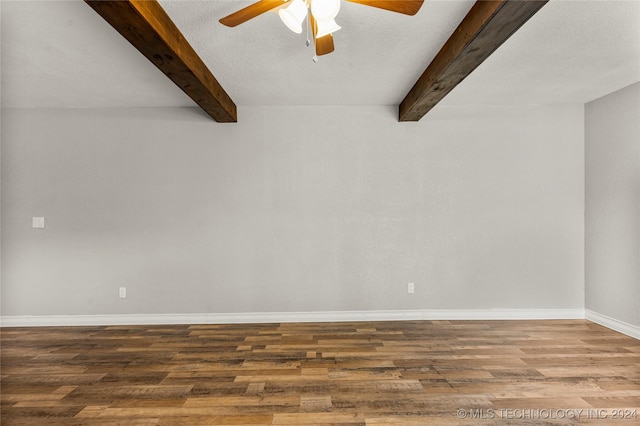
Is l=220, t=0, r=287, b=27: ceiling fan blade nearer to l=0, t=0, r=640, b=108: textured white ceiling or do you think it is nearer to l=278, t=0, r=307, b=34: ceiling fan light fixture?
l=278, t=0, r=307, b=34: ceiling fan light fixture

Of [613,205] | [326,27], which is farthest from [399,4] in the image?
[613,205]

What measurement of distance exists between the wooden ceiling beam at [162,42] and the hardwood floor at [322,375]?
2.20 meters

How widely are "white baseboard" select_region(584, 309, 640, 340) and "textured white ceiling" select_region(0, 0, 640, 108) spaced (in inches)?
89.9

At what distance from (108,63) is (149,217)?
5.64 ft

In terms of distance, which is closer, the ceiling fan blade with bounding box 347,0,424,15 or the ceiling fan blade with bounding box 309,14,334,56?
the ceiling fan blade with bounding box 347,0,424,15

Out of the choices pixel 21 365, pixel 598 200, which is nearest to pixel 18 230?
pixel 21 365

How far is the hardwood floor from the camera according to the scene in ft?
7.38

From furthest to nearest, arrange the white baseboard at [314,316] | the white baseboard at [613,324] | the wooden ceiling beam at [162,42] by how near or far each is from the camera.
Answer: the white baseboard at [314,316], the white baseboard at [613,324], the wooden ceiling beam at [162,42]

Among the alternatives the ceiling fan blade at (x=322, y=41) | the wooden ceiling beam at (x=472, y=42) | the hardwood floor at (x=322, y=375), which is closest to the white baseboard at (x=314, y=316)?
the hardwood floor at (x=322, y=375)

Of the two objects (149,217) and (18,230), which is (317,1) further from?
(18,230)

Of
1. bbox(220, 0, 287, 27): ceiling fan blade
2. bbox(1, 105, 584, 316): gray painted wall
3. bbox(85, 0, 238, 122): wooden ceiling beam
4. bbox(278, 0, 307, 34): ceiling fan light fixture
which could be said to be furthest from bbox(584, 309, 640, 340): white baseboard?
bbox(85, 0, 238, 122): wooden ceiling beam

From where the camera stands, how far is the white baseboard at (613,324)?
3589 millimetres

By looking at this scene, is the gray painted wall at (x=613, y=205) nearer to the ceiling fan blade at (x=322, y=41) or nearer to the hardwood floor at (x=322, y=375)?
the hardwood floor at (x=322, y=375)

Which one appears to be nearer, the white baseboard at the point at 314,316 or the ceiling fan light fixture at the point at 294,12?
the ceiling fan light fixture at the point at 294,12
